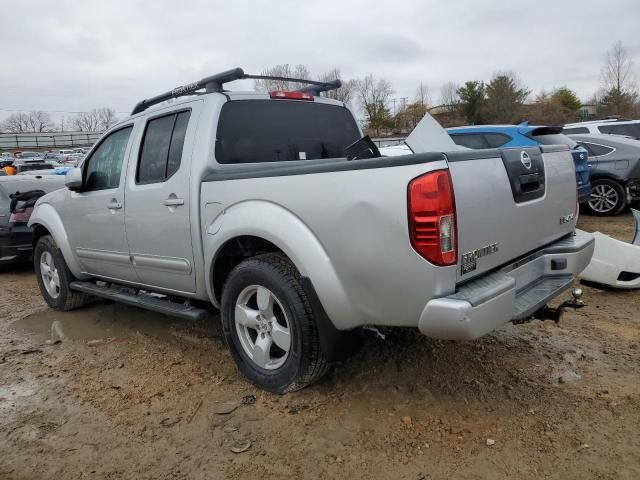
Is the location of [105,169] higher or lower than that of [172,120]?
lower

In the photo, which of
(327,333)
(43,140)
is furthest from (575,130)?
(43,140)

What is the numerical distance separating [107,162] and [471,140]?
6.45m

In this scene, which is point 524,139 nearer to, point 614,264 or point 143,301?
point 614,264

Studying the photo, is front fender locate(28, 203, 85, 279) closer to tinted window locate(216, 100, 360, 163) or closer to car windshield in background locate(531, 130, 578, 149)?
tinted window locate(216, 100, 360, 163)

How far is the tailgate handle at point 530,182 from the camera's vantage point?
2.86 metres

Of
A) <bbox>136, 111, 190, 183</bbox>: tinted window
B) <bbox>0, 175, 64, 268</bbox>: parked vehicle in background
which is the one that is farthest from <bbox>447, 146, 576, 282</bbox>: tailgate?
<bbox>0, 175, 64, 268</bbox>: parked vehicle in background

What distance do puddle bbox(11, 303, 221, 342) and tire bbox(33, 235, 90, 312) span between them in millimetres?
118

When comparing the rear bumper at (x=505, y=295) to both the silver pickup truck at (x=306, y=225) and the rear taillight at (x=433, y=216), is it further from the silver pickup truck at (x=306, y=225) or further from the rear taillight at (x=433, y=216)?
the rear taillight at (x=433, y=216)

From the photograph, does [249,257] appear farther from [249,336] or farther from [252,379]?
[252,379]

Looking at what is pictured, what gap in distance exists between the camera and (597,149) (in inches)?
383

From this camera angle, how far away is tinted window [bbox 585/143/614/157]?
9.58 metres

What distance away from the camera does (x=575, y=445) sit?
2.54 m

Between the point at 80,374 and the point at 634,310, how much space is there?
182 inches

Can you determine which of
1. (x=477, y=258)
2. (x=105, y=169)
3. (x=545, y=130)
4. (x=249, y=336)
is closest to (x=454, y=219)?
(x=477, y=258)
